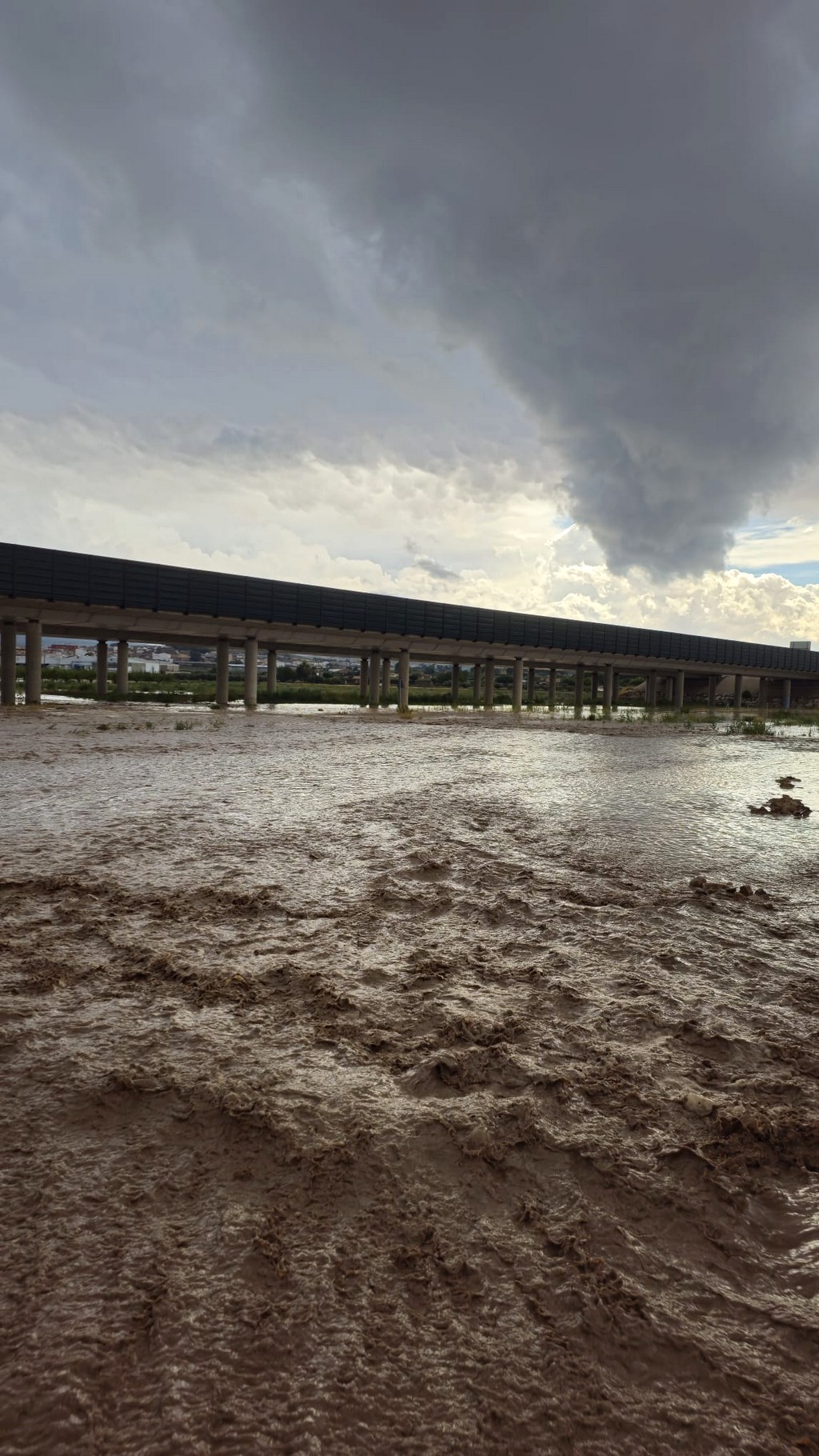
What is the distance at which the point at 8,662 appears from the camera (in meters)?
32.5

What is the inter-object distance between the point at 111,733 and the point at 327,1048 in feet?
55.0

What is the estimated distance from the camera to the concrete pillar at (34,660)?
32.2m

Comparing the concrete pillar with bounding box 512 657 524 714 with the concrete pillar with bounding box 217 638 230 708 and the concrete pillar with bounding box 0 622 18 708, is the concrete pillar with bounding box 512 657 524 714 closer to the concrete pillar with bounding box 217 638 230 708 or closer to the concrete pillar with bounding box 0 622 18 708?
the concrete pillar with bounding box 217 638 230 708

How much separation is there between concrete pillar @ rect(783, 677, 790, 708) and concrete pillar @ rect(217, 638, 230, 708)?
227 ft

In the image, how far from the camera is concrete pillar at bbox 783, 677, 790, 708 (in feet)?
264

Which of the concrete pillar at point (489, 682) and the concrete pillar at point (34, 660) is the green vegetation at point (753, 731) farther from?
the concrete pillar at point (34, 660)

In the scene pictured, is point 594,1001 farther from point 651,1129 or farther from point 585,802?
point 585,802

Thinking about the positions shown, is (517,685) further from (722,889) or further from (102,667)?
(722,889)

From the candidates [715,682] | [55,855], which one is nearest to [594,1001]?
[55,855]

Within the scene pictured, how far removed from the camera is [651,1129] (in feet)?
8.38

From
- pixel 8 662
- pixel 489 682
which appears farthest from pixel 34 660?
pixel 489 682

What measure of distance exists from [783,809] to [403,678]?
3609 centimetres

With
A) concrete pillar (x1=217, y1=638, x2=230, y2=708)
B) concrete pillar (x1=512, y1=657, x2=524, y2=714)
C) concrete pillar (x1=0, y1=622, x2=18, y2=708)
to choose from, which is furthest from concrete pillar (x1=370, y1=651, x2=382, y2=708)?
concrete pillar (x1=0, y1=622, x2=18, y2=708)

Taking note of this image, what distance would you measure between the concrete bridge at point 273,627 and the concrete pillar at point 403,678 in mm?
84
